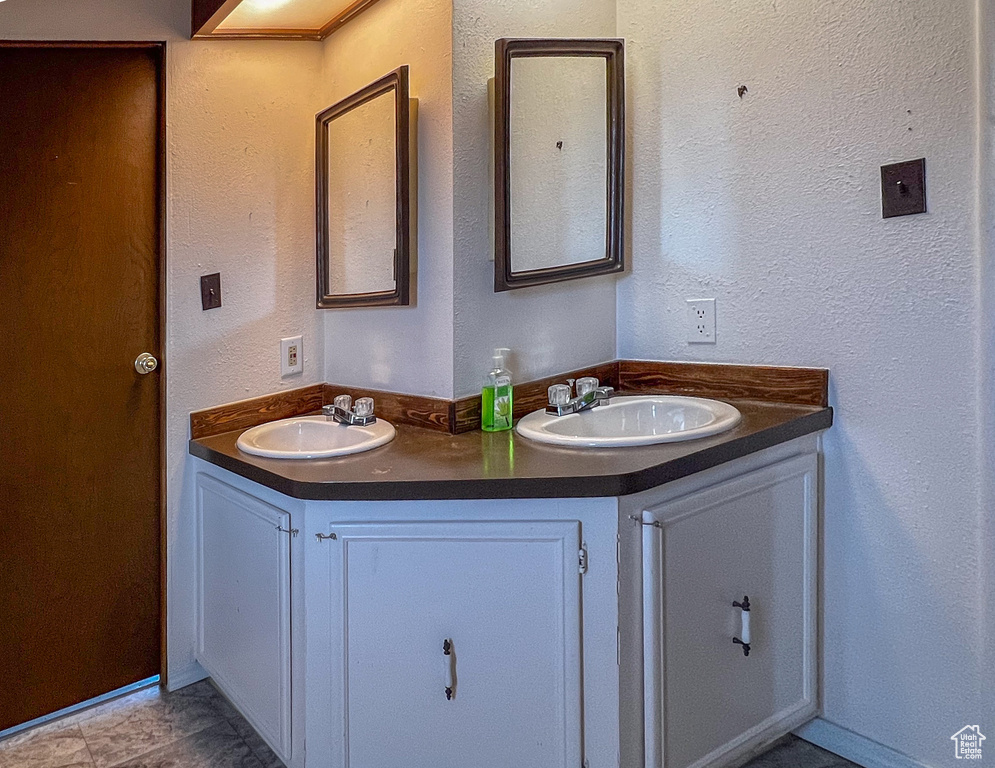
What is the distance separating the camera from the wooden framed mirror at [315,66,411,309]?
180cm

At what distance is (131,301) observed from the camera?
1.88 meters

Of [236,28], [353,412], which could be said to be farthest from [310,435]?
[236,28]

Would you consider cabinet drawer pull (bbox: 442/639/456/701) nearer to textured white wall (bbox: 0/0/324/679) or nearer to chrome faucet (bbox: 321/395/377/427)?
chrome faucet (bbox: 321/395/377/427)

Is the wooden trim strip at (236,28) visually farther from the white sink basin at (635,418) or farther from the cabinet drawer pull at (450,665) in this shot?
the cabinet drawer pull at (450,665)

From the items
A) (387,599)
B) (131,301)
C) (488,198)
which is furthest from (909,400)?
(131,301)

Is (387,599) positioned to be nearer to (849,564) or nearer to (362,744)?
(362,744)

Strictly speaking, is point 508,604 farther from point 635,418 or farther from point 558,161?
point 558,161

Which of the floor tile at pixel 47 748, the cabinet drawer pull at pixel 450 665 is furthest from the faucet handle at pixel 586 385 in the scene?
the floor tile at pixel 47 748

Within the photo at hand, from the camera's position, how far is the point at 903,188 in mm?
1617

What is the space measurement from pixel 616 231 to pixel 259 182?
0.92 meters

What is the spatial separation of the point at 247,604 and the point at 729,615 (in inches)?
39.8

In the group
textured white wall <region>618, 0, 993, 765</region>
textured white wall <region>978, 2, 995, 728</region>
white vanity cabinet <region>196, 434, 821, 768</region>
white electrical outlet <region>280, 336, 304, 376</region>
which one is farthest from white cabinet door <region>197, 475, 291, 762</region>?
textured white wall <region>978, 2, 995, 728</region>

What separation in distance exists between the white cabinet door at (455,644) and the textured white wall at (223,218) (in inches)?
29.5

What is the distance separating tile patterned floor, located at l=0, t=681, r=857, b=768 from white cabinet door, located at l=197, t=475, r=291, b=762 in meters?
0.11
